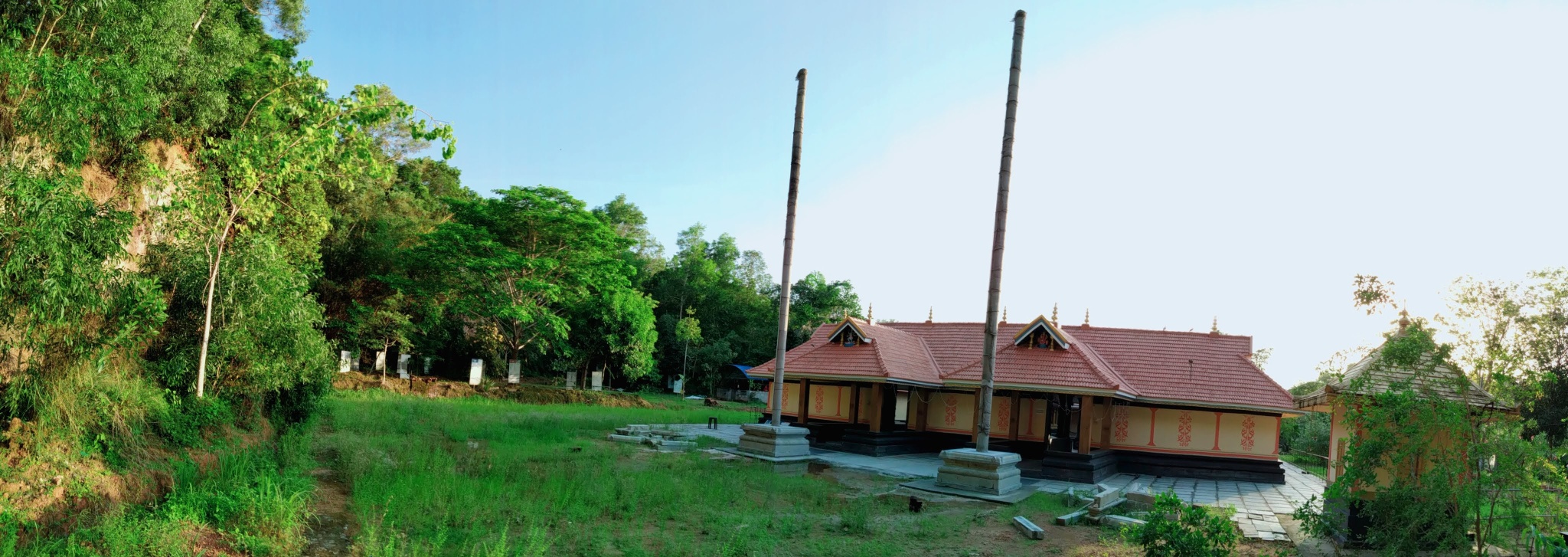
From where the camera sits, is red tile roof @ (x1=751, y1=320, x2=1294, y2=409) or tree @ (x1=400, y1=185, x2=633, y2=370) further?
tree @ (x1=400, y1=185, x2=633, y2=370)

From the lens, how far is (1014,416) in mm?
18109

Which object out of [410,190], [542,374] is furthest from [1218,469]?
[410,190]

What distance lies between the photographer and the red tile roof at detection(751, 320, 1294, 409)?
1645cm

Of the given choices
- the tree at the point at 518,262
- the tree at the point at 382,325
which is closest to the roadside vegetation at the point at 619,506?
the tree at the point at 518,262

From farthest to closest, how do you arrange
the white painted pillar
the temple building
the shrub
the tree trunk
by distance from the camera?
the white painted pillar < the temple building < the tree trunk < the shrub

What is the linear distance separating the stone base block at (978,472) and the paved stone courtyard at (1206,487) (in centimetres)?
108

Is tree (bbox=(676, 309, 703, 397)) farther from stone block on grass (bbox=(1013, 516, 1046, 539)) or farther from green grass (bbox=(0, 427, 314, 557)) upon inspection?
stone block on grass (bbox=(1013, 516, 1046, 539))

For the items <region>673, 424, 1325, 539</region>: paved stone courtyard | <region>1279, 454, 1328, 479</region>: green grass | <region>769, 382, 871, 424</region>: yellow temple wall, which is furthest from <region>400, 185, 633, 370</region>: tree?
<region>1279, 454, 1328, 479</region>: green grass

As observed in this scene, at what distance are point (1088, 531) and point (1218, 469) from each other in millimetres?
9360

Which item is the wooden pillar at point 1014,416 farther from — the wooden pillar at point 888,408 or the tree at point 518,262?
the tree at point 518,262

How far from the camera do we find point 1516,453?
587cm

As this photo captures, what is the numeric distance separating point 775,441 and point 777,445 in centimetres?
9

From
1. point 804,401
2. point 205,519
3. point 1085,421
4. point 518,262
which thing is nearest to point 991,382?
point 1085,421

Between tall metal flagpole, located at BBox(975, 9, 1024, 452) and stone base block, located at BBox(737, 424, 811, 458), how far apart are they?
414 centimetres
